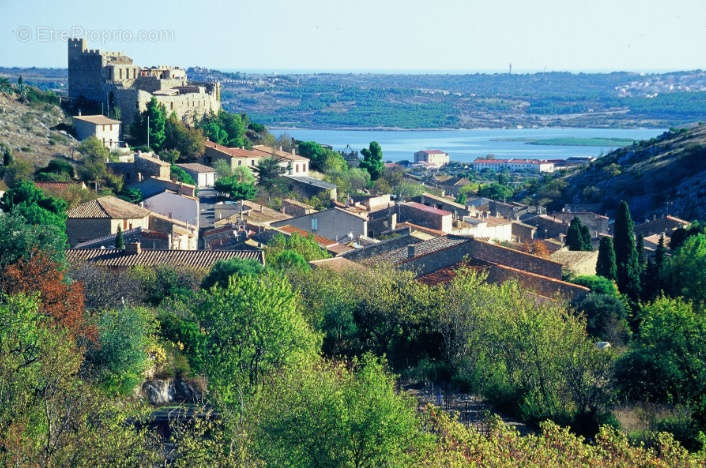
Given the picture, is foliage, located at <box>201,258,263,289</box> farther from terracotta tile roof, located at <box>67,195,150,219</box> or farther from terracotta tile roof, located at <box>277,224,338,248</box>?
terracotta tile roof, located at <box>67,195,150,219</box>

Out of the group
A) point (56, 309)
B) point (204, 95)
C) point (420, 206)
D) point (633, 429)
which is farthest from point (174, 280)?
point (204, 95)

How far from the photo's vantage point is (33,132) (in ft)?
179

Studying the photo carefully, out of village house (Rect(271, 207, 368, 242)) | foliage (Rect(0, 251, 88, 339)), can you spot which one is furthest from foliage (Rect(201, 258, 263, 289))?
village house (Rect(271, 207, 368, 242))

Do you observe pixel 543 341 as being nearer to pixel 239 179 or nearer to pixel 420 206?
pixel 420 206

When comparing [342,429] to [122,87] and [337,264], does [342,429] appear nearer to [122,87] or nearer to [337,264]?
[337,264]

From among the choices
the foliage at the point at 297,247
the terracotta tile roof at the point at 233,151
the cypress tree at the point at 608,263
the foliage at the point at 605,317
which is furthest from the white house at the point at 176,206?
the foliage at the point at 605,317

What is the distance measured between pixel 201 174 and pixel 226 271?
25.2 meters

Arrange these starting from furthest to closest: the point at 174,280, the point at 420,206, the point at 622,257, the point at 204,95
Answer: the point at 204,95 < the point at 420,206 < the point at 622,257 < the point at 174,280

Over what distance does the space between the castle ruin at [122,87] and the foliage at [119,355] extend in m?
37.9

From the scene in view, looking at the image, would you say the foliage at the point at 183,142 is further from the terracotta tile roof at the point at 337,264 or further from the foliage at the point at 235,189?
the terracotta tile roof at the point at 337,264

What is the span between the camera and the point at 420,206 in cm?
4703

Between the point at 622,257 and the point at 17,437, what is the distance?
24828 millimetres

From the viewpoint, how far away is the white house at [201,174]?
5334 cm

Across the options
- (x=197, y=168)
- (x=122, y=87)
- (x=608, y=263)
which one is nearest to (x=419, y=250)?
(x=608, y=263)
